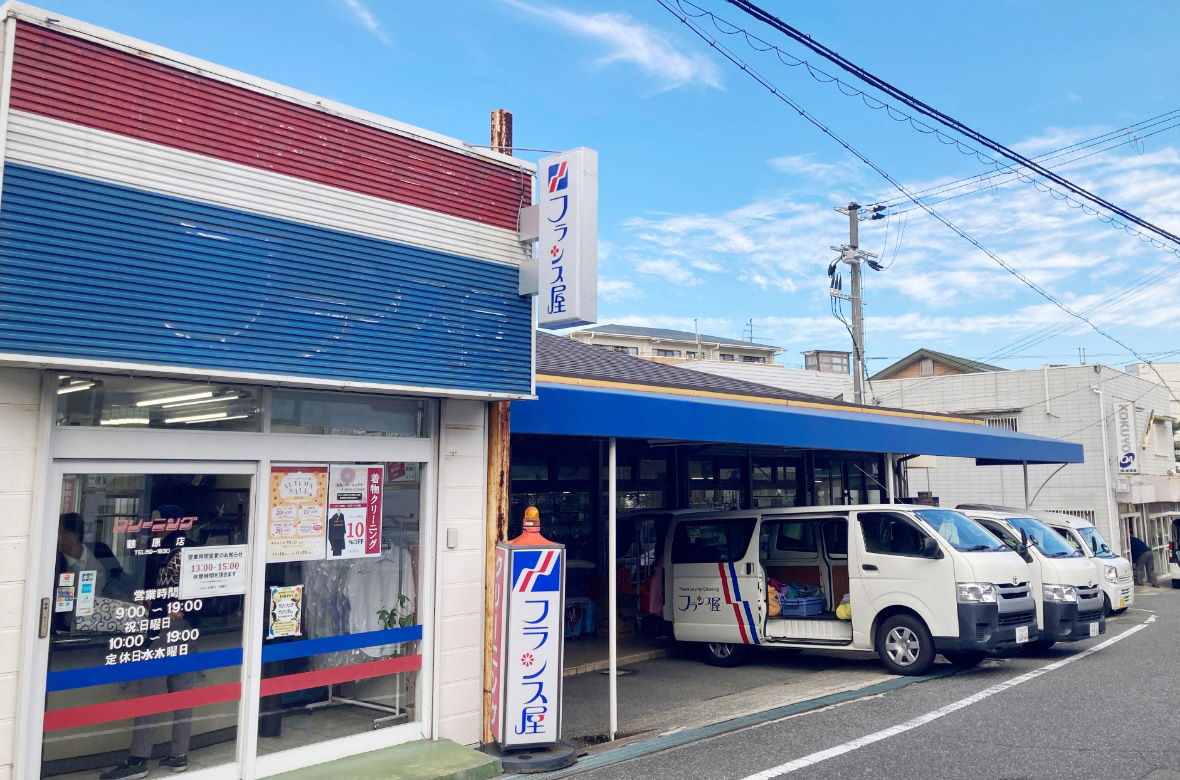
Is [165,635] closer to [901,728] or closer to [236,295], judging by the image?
[236,295]

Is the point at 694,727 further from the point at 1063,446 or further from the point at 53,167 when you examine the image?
the point at 1063,446

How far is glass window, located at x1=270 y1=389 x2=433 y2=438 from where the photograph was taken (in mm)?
6387

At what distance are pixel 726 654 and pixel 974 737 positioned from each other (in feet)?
13.9

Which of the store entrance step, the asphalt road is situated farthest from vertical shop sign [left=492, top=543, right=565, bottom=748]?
the asphalt road

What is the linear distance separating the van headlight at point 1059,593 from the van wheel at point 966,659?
4.00 feet

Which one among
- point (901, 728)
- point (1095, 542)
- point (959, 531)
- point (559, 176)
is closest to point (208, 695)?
point (559, 176)

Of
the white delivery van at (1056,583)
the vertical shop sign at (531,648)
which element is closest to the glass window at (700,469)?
the white delivery van at (1056,583)

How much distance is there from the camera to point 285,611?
6.28 meters

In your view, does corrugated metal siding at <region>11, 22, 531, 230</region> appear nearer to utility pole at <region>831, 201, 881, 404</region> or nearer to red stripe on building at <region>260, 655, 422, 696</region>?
red stripe on building at <region>260, 655, 422, 696</region>

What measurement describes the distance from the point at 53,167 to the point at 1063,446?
16.5 metres

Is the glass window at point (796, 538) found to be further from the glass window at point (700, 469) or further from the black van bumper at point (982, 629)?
the glass window at point (700, 469)

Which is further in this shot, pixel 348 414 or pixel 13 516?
pixel 348 414

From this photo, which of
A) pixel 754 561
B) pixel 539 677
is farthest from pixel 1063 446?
pixel 539 677

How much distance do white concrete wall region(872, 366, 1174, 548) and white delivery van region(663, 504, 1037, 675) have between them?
15.1 m
